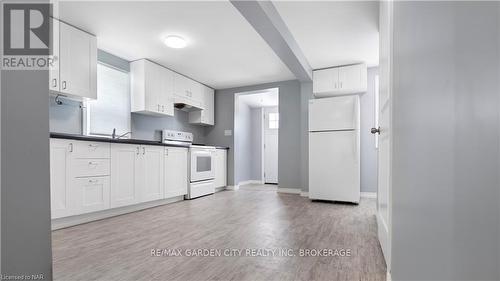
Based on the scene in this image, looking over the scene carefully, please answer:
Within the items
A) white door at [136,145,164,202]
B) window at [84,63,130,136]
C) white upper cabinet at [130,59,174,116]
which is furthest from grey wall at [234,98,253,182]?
window at [84,63,130,136]

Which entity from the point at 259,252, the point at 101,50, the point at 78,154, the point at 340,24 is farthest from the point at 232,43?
the point at 259,252

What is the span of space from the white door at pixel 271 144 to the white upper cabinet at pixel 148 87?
10.9 feet

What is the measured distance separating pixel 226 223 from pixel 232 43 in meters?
2.20

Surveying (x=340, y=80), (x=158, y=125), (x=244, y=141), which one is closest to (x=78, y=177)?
(x=158, y=125)

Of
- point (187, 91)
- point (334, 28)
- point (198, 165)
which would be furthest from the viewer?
point (187, 91)

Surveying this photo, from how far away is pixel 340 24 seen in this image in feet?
8.86

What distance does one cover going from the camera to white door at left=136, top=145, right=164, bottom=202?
314 centimetres

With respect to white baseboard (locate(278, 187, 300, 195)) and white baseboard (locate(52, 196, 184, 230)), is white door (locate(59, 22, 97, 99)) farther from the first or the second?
white baseboard (locate(278, 187, 300, 195))

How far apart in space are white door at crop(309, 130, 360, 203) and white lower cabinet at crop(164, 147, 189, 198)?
199 cm

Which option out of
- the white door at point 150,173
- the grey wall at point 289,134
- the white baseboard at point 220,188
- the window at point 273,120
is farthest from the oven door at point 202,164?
the window at point 273,120

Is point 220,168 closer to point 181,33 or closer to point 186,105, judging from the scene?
point 186,105

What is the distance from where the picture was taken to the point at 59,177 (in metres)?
2.26

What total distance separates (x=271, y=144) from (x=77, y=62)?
189 inches

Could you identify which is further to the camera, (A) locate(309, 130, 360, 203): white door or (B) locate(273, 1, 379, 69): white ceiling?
(A) locate(309, 130, 360, 203): white door
